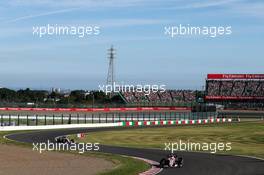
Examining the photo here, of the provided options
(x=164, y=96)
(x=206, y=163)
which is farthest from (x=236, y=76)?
(x=206, y=163)

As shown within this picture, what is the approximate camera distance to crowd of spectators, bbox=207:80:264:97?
12850cm

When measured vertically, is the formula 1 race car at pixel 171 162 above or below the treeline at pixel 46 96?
below

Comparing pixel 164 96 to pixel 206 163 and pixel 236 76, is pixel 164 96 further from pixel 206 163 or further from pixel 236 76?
pixel 206 163

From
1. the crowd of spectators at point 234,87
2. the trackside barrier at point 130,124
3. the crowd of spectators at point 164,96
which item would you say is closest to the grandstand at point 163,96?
the crowd of spectators at point 164,96

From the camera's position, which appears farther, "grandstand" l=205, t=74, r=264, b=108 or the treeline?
the treeline

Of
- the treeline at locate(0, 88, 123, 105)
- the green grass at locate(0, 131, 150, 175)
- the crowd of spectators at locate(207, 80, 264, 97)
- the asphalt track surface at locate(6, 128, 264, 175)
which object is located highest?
the crowd of spectators at locate(207, 80, 264, 97)

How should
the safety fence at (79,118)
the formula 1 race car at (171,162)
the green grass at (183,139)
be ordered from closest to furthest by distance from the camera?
the formula 1 race car at (171,162), the green grass at (183,139), the safety fence at (79,118)

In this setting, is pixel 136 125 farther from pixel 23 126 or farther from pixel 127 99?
pixel 127 99

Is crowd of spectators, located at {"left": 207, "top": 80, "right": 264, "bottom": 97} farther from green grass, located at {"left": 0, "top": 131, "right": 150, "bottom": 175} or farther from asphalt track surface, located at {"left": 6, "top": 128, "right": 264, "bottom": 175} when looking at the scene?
green grass, located at {"left": 0, "top": 131, "right": 150, "bottom": 175}

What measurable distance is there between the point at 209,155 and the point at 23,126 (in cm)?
2660

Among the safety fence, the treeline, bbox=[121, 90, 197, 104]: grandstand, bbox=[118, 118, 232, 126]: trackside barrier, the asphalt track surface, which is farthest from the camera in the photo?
the treeline

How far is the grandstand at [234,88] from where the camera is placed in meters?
126

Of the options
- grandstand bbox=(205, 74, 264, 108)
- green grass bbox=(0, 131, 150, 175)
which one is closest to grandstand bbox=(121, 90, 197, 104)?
grandstand bbox=(205, 74, 264, 108)

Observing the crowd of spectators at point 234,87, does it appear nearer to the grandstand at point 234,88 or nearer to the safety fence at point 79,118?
the grandstand at point 234,88
